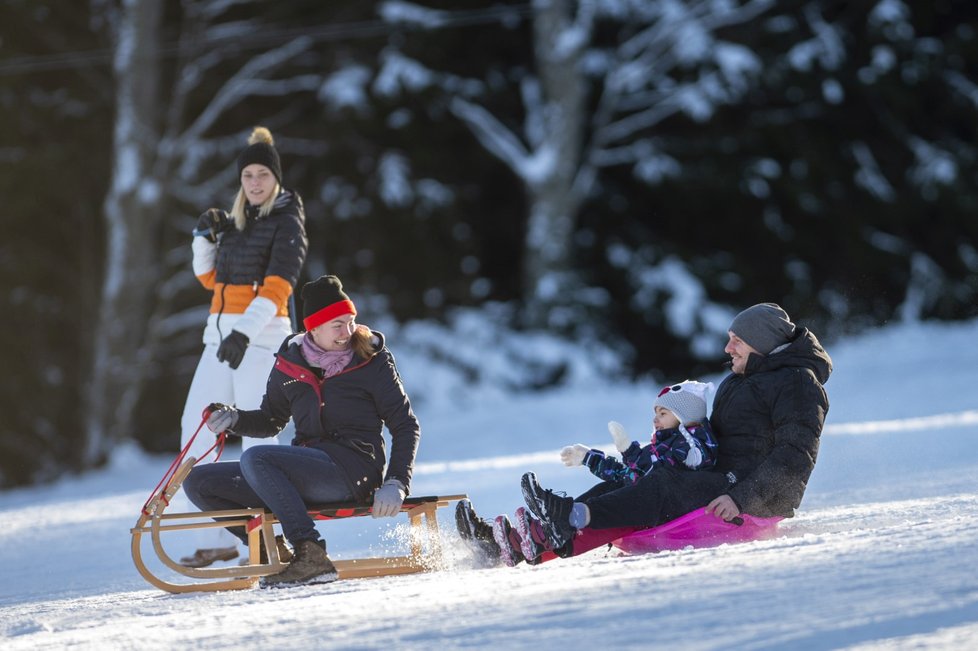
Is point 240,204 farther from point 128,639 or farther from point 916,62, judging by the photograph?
point 916,62

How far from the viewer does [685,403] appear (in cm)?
512

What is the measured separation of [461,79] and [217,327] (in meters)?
10.6

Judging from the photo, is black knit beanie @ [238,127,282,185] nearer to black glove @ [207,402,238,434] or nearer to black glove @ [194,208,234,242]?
black glove @ [194,208,234,242]

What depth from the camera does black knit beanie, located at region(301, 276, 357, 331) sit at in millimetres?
4934

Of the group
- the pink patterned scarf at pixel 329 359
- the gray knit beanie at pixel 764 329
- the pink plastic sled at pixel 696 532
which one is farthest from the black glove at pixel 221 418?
the gray knit beanie at pixel 764 329

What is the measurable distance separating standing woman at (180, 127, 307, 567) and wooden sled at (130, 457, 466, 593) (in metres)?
0.85

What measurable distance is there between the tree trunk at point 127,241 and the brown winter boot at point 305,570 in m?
9.91

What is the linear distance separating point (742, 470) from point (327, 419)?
1.53m

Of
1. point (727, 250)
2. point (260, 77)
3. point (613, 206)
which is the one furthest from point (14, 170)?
point (727, 250)

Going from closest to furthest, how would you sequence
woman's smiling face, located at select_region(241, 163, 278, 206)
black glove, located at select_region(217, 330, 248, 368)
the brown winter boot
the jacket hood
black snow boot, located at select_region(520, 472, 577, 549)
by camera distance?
the brown winter boot < black snow boot, located at select_region(520, 472, 577, 549) < the jacket hood < black glove, located at select_region(217, 330, 248, 368) < woman's smiling face, located at select_region(241, 163, 278, 206)

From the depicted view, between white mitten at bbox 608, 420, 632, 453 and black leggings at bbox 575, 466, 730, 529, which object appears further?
white mitten at bbox 608, 420, 632, 453

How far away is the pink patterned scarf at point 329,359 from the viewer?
4.96 m

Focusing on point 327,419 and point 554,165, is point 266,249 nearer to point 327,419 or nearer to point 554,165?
point 327,419

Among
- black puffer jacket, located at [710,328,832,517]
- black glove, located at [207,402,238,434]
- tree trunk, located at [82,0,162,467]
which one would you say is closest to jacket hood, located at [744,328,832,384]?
black puffer jacket, located at [710,328,832,517]
